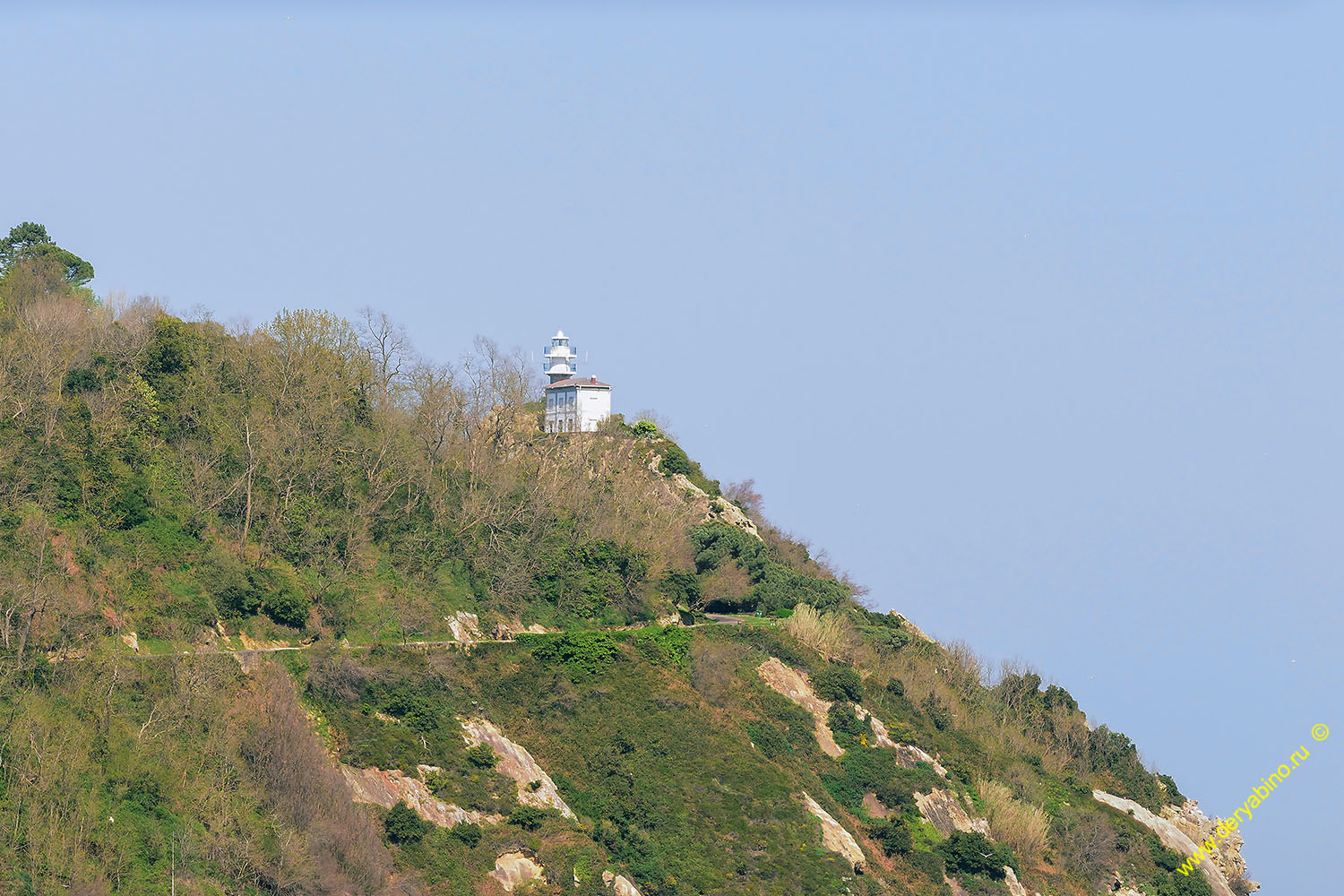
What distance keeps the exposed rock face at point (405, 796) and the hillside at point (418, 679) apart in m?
0.12

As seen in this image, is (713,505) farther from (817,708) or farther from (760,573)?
(817,708)

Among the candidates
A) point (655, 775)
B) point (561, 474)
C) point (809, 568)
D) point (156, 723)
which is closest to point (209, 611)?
point (156, 723)

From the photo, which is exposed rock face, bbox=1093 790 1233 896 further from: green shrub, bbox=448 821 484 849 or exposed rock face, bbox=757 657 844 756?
green shrub, bbox=448 821 484 849

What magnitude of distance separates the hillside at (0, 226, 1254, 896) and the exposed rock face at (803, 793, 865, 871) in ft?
0.53

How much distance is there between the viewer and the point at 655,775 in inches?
2274

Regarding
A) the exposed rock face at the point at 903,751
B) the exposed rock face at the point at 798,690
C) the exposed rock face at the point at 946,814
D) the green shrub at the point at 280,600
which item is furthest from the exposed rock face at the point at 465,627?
the exposed rock face at the point at 946,814

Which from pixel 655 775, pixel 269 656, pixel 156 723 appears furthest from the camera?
pixel 655 775

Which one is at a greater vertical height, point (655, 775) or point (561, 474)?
point (561, 474)

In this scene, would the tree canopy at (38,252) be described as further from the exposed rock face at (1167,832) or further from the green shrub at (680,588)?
the exposed rock face at (1167,832)

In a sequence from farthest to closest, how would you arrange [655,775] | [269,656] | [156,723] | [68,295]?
[68,295] → [655,775] → [269,656] → [156,723]

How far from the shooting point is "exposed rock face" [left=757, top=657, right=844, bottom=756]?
66.8 metres

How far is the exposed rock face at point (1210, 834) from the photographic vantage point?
8019 cm

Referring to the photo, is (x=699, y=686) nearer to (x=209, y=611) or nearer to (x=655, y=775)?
(x=655, y=775)

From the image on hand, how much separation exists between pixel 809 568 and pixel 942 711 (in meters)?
26.7
